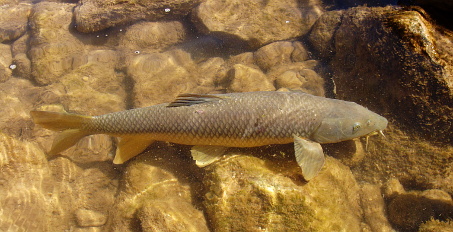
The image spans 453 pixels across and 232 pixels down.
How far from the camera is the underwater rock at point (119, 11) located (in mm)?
6539

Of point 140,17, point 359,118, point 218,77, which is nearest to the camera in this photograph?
point 359,118

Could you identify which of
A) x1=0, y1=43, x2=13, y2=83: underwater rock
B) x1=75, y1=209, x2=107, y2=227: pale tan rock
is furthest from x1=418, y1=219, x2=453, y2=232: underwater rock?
x1=0, y1=43, x2=13, y2=83: underwater rock

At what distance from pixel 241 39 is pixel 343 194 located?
153 inches

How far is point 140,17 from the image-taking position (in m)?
6.84

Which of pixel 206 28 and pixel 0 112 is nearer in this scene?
pixel 0 112

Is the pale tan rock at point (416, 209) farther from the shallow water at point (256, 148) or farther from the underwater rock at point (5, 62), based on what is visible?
the underwater rock at point (5, 62)

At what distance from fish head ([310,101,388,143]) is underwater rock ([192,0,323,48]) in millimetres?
2976

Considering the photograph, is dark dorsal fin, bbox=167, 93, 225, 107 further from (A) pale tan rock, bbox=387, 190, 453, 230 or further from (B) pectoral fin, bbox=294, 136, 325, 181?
(A) pale tan rock, bbox=387, 190, 453, 230

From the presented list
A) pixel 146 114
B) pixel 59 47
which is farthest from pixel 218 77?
pixel 59 47

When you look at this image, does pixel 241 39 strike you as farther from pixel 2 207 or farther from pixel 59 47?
pixel 2 207

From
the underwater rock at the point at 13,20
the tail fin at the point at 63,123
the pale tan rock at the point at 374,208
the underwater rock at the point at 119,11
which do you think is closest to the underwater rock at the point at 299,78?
the pale tan rock at the point at 374,208

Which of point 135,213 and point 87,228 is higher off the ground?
point 135,213

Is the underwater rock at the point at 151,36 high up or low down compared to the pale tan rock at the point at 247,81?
down

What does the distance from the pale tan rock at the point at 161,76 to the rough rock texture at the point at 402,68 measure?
9.69 ft
